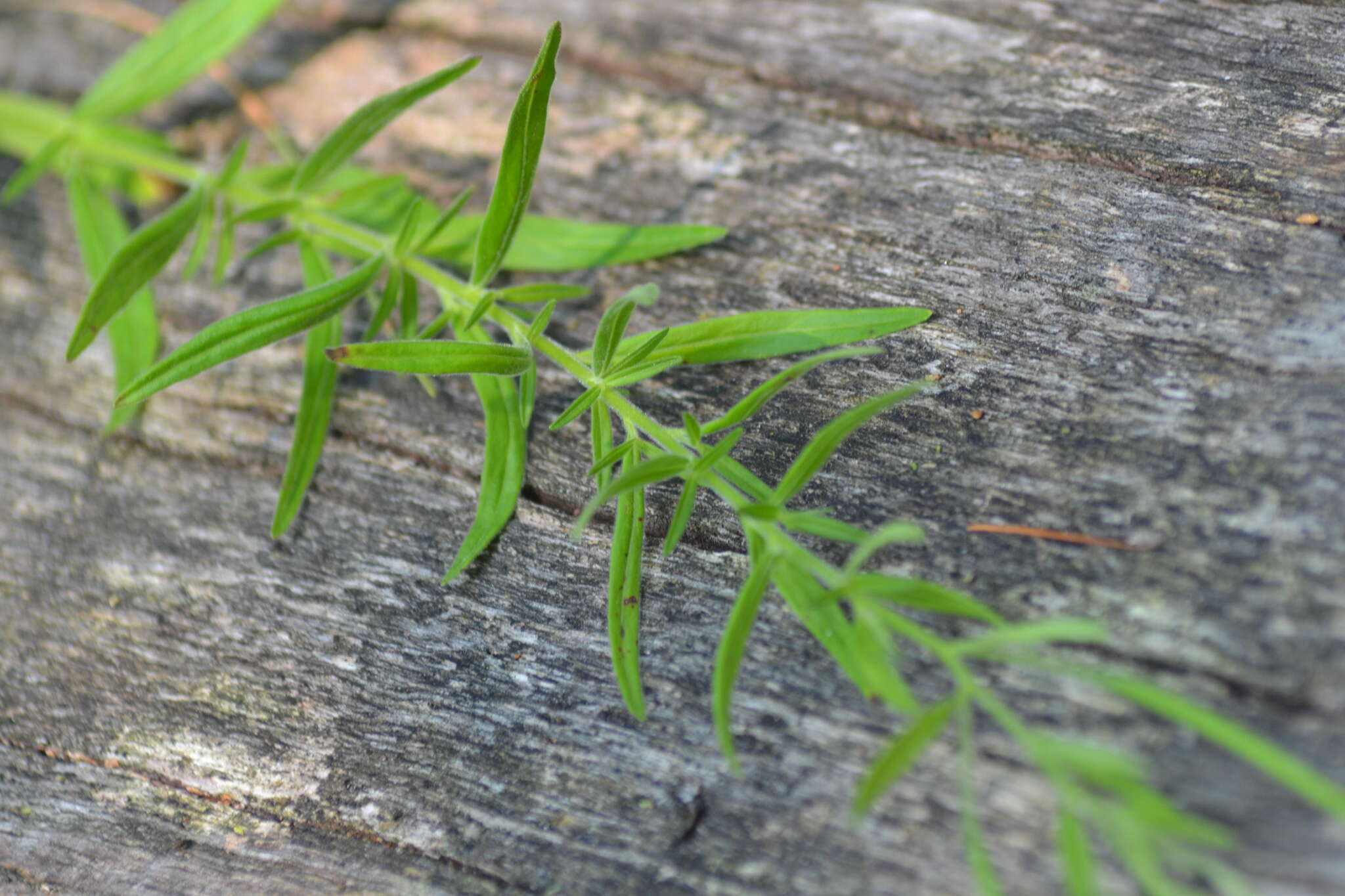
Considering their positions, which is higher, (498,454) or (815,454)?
(815,454)

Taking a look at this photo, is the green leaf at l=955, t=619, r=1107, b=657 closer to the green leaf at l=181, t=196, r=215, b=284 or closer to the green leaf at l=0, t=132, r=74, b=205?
the green leaf at l=181, t=196, r=215, b=284

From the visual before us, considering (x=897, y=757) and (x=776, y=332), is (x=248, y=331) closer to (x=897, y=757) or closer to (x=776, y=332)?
(x=776, y=332)

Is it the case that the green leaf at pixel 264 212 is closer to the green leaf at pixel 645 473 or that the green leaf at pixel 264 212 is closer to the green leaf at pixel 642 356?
the green leaf at pixel 642 356

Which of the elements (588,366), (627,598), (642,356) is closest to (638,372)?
(642,356)

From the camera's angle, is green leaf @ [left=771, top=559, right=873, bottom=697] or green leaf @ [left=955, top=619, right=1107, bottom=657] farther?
green leaf @ [left=771, top=559, right=873, bottom=697]

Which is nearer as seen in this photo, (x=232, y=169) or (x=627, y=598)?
(x=627, y=598)

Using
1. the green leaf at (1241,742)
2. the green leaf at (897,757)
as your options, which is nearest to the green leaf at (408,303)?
the green leaf at (897,757)

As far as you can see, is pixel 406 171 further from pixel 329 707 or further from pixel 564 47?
pixel 329 707

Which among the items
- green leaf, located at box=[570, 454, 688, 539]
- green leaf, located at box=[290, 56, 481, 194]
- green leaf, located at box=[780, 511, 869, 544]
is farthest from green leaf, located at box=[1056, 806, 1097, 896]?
green leaf, located at box=[290, 56, 481, 194]
